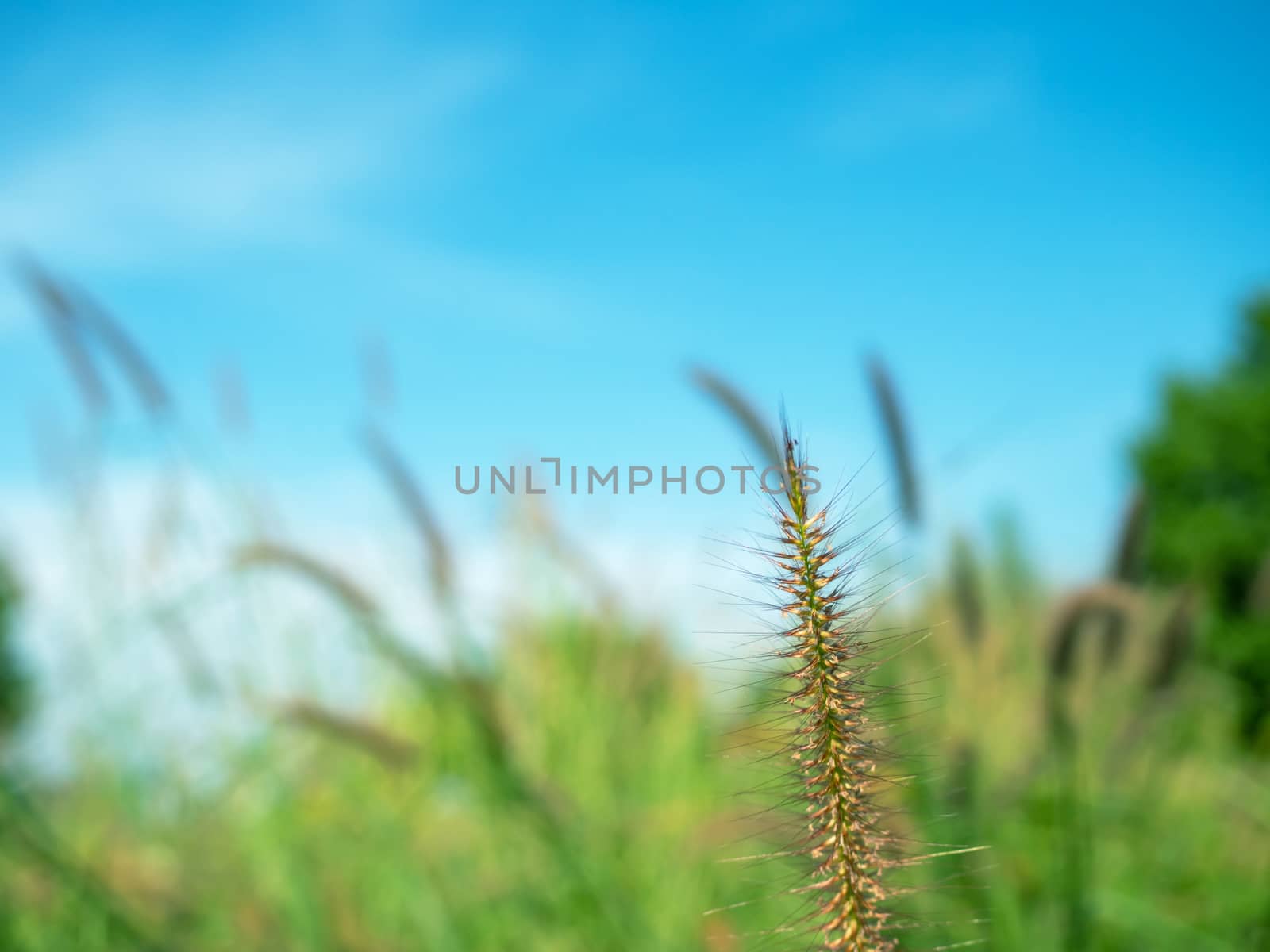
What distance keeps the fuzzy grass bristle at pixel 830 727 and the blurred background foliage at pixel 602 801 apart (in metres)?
0.05

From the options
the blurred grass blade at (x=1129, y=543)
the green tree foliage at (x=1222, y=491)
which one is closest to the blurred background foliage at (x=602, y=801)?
the blurred grass blade at (x=1129, y=543)

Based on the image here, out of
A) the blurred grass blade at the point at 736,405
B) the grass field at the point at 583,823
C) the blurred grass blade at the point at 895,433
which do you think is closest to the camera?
the blurred grass blade at the point at 736,405

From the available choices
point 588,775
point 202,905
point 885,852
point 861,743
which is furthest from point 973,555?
point 202,905

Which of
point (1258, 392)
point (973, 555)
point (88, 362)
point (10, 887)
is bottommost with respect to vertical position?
point (10, 887)

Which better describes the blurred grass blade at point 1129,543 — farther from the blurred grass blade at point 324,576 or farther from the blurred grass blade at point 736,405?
the blurred grass blade at point 324,576

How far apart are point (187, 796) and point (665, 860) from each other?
125 cm

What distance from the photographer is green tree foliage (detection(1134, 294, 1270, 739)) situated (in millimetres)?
14477

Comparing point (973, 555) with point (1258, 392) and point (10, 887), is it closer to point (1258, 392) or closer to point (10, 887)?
point (10, 887)

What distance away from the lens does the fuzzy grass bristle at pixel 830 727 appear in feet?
1.59

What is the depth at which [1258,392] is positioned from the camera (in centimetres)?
1758

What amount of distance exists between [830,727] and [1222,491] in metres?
19.6

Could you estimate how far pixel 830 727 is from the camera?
490mm

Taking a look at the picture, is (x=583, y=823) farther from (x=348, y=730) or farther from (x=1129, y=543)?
(x=1129, y=543)

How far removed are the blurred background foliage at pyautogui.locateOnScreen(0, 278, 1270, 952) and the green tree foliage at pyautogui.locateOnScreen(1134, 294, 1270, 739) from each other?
1170 centimetres
